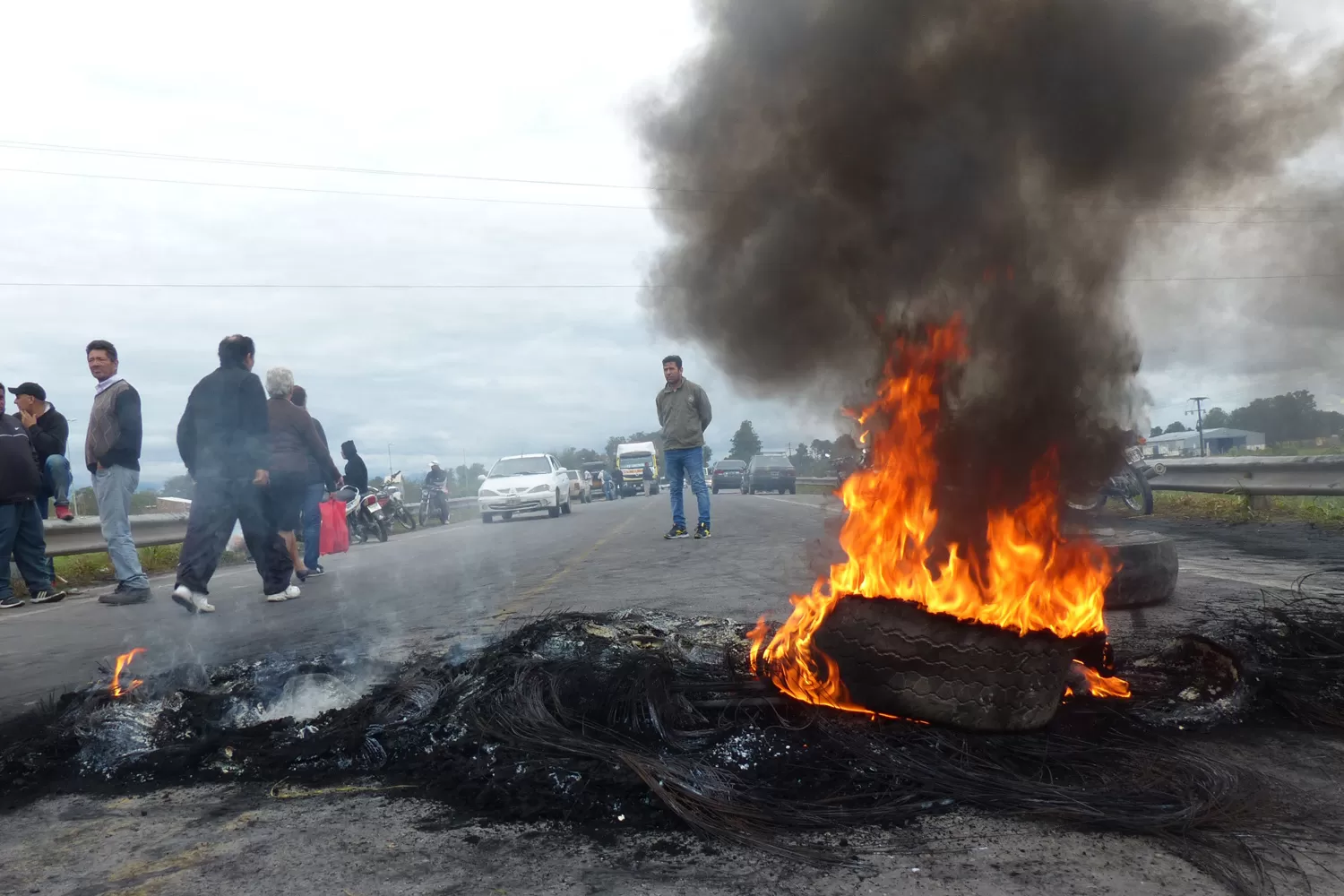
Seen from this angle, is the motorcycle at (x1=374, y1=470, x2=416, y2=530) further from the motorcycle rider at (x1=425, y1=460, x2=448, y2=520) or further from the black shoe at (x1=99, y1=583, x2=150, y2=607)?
the black shoe at (x1=99, y1=583, x2=150, y2=607)

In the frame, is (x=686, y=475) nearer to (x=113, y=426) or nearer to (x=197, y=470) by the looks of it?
(x=197, y=470)

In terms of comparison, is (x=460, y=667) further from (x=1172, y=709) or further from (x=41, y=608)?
(x=41, y=608)

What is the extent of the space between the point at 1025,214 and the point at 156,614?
7359 mm

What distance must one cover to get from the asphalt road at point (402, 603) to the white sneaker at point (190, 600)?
0.32 feet

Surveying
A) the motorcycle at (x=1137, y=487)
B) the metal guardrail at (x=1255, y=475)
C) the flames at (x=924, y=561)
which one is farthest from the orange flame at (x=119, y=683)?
the metal guardrail at (x=1255, y=475)

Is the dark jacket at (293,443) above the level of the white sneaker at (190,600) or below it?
above

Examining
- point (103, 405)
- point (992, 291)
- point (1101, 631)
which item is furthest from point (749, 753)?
point (103, 405)

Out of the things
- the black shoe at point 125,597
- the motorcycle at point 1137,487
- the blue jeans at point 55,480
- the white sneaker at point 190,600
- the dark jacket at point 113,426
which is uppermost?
the dark jacket at point 113,426

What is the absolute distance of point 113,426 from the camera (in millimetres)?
8594

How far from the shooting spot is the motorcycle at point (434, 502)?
26.1 metres

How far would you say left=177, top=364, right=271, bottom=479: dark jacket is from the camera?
7691 mm

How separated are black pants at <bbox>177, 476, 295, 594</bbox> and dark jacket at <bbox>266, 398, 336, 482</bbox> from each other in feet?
2.49

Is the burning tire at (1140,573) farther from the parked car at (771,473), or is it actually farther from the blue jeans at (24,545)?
the parked car at (771,473)

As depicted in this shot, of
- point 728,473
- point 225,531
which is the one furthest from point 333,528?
point 728,473
